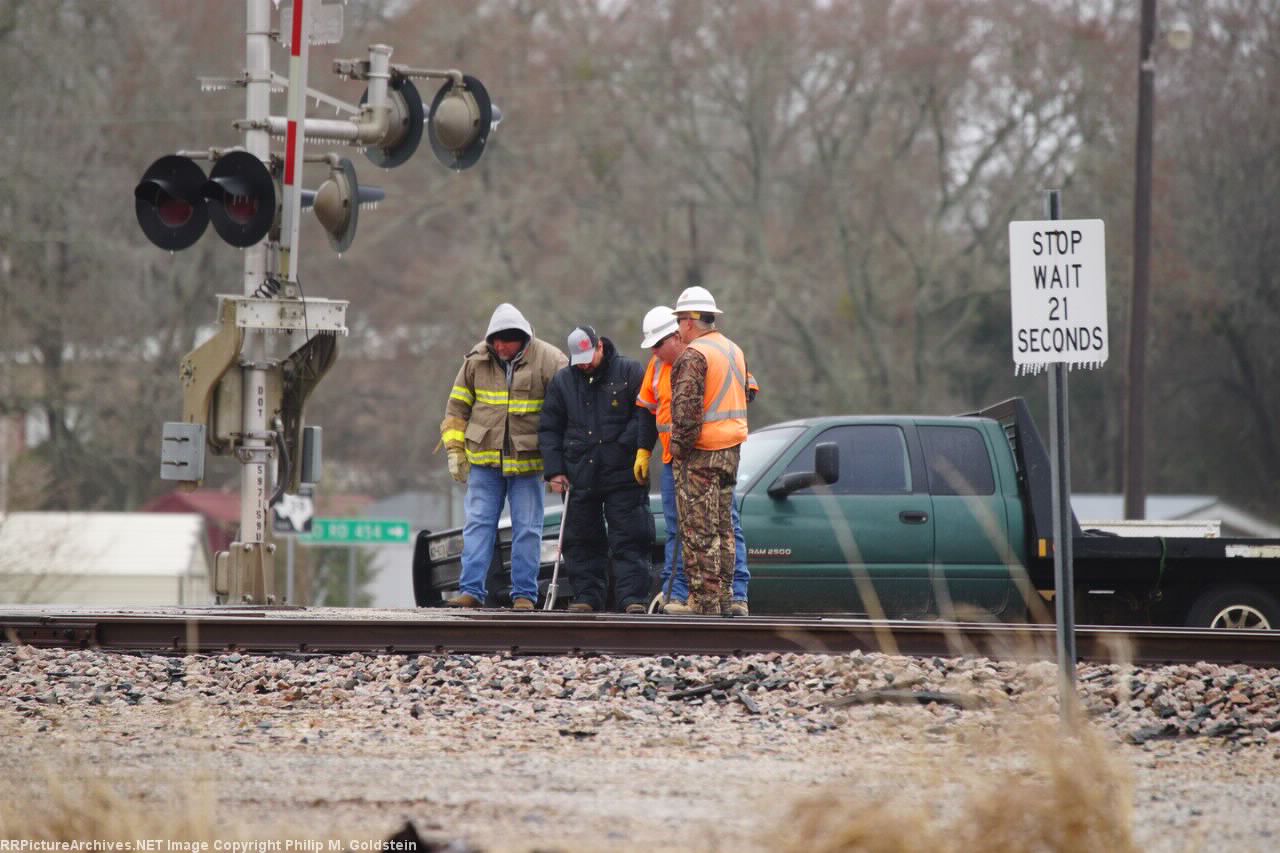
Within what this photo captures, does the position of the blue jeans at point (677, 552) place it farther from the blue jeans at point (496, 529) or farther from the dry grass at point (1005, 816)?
the dry grass at point (1005, 816)

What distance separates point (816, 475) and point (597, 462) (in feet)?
4.94

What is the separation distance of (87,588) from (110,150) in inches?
408

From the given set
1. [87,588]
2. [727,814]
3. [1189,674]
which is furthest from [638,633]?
[87,588]

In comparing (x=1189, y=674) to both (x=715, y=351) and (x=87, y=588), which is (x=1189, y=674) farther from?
(x=87, y=588)

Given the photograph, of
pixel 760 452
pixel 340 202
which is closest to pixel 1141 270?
pixel 760 452

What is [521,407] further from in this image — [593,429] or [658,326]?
[658,326]

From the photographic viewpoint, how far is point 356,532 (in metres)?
22.7

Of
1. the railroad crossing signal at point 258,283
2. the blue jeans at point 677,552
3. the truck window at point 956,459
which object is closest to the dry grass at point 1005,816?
the blue jeans at point 677,552

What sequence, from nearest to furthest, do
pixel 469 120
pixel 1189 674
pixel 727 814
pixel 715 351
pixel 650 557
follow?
pixel 727 814 → pixel 1189 674 → pixel 715 351 → pixel 650 557 → pixel 469 120

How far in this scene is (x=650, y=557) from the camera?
1181cm

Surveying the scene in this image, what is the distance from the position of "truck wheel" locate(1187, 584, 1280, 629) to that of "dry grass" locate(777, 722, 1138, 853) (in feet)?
22.3

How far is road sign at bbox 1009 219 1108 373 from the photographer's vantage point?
7293 millimetres

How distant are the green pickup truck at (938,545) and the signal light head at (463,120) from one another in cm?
358

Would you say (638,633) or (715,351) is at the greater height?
(715,351)
